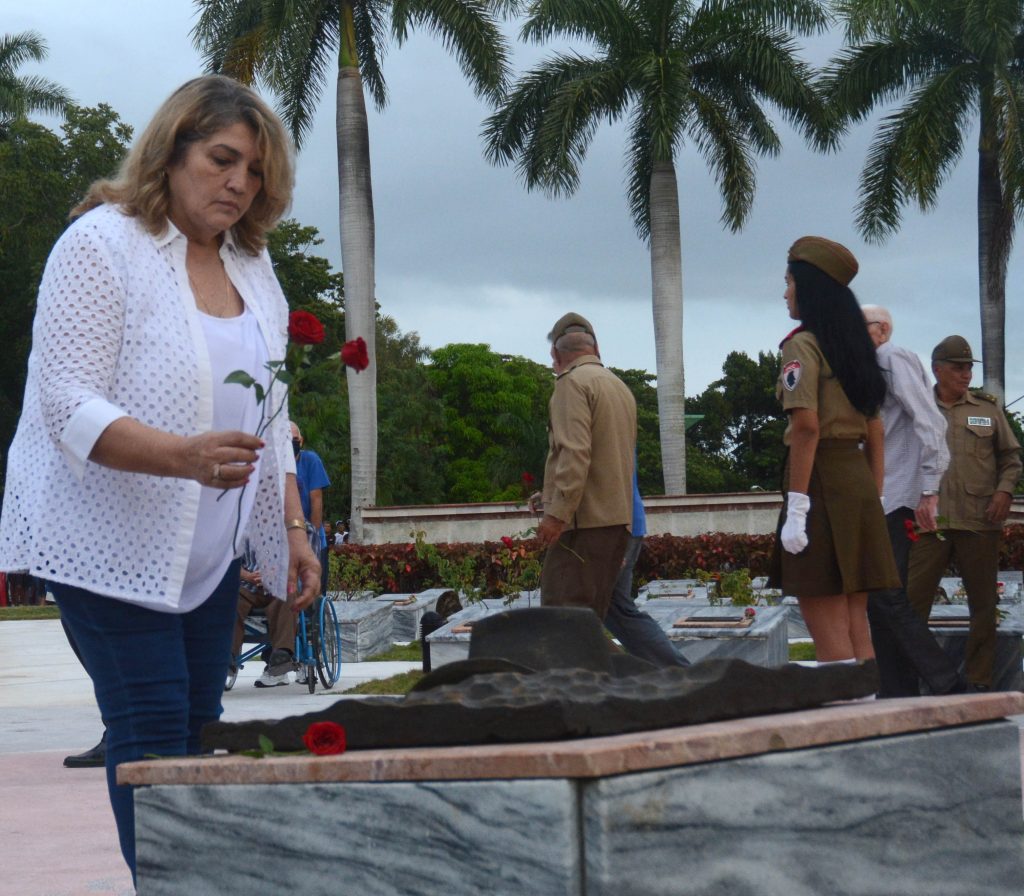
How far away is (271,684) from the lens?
373 inches

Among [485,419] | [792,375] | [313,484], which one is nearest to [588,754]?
[792,375]

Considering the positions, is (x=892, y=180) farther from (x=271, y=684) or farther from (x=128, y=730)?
(x=128, y=730)

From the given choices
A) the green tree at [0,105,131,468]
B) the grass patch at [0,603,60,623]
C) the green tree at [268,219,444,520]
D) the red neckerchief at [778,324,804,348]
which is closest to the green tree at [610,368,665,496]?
the green tree at [268,219,444,520]

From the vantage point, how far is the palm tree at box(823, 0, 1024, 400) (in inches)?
1086

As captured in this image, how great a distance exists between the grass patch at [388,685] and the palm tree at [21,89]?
115 ft

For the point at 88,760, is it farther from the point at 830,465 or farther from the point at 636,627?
the point at 830,465

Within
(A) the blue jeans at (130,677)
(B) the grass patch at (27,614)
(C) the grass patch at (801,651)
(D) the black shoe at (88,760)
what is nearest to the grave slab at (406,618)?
(C) the grass patch at (801,651)

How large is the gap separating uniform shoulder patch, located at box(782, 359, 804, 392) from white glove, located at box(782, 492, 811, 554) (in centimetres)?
36

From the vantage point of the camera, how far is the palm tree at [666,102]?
27.6 meters

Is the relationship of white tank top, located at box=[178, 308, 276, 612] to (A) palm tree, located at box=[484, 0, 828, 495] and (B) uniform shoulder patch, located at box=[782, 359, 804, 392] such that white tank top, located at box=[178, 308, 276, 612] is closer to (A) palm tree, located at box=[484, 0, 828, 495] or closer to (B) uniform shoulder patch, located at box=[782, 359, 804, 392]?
(B) uniform shoulder patch, located at box=[782, 359, 804, 392]

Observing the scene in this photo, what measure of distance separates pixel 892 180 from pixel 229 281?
1084 inches

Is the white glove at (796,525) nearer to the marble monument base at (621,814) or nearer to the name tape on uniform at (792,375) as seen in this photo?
the name tape on uniform at (792,375)

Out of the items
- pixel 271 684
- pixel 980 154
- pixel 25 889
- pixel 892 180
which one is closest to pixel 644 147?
pixel 892 180

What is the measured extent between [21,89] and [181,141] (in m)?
42.1
